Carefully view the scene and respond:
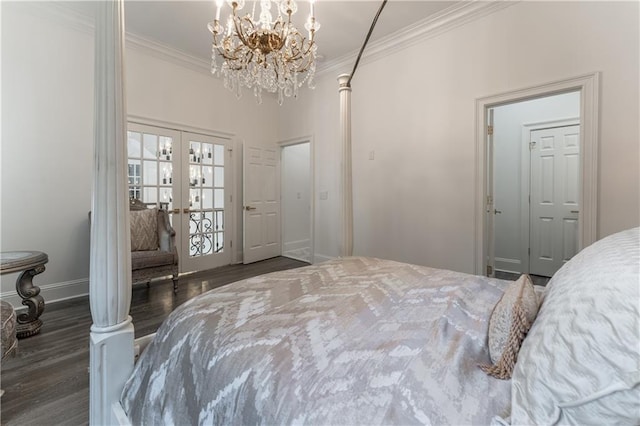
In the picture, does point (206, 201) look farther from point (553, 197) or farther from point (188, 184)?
point (553, 197)

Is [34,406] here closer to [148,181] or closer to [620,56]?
[148,181]

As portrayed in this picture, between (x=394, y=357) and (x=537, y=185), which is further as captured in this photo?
(x=537, y=185)

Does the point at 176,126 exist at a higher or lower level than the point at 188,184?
higher

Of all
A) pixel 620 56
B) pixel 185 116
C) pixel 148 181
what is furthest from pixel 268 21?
pixel 620 56

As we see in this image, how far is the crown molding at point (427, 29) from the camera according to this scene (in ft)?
9.60

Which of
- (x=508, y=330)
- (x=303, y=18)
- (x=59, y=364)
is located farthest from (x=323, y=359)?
(x=303, y=18)

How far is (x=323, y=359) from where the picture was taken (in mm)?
788

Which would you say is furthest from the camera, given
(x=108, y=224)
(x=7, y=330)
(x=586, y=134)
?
(x=586, y=134)

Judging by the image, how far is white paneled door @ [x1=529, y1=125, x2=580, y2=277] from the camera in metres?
3.70

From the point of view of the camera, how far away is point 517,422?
0.56 meters

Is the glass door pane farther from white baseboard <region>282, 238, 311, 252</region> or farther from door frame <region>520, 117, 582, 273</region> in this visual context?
door frame <region>520, 117, 582, 273</region>

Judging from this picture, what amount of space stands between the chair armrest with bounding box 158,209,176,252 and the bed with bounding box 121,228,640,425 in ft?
7.98

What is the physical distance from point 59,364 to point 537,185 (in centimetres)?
515

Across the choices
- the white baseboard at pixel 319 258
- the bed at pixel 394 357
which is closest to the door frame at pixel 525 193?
the white baseboard at pixel 319 258
